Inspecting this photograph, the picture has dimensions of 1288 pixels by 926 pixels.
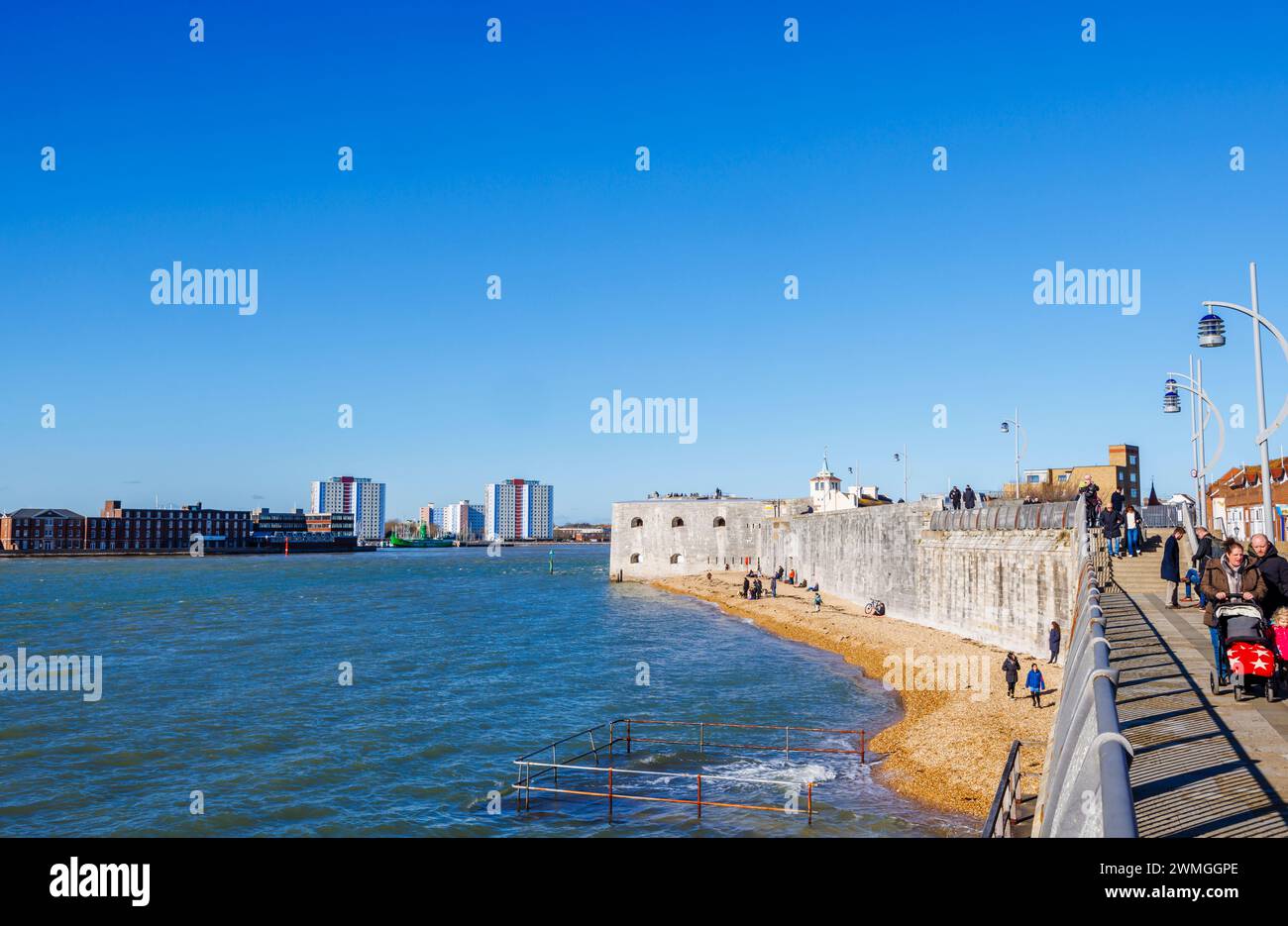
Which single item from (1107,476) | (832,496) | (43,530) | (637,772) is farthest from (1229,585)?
(43,530)

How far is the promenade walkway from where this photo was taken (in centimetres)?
663

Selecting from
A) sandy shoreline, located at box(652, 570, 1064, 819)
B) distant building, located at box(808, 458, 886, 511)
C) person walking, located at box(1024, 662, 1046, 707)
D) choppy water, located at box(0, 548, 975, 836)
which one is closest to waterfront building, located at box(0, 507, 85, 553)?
choppy water, located at box(0, 548, 975, 836)

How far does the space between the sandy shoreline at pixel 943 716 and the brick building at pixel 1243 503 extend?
12535mm

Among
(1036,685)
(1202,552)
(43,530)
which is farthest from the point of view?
(43,530)

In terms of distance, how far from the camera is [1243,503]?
161 ft

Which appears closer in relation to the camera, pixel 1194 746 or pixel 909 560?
pixel 1194 746

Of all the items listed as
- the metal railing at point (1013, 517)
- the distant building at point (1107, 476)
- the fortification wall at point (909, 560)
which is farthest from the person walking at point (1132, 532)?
the distant building at point (1107, 476)

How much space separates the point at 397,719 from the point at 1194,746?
2901cm

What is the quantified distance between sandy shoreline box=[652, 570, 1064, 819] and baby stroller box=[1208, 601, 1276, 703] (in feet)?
37.9

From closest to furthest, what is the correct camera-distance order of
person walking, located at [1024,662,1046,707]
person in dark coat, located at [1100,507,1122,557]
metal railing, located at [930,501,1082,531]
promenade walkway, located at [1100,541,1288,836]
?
promenade walkway, located at [1100,541,1288,836] < person in dark coat, located at [1100,507,1122,557] < person walking, located at [1024,662,1046,707] < metal railing, located at [930,501,1082,531]

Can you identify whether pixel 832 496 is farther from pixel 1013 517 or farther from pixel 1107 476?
pixel 1013 517

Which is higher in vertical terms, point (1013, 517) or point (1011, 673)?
point (1013, 517)

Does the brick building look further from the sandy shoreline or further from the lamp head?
the lamp head
